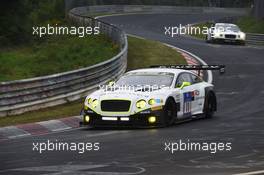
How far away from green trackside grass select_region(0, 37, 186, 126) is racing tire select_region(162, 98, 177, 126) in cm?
336

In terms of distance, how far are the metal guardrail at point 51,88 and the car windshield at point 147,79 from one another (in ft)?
9.84

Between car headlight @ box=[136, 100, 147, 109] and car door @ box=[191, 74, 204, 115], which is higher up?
car headlight @ box=[136, 100, 147, 109]

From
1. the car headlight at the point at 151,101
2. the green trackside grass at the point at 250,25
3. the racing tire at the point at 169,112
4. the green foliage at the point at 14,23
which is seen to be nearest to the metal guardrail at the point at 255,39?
the green trackside grass at the point at 250,25

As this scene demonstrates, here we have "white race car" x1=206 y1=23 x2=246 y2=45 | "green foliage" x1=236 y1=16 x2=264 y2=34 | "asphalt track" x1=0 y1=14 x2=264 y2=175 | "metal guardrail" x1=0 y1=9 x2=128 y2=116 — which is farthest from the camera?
"green foliage" x1=236 y1=16 x2=264 y2=34

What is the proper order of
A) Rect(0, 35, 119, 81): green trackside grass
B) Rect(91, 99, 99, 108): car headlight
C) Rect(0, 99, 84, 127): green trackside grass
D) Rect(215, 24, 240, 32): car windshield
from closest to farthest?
Rect(91, 99, 99, 108): car headlight → Rect(0, 99, 84, 127): green trackside grass → Rect(0, 35, 119, 81): green trackside grass → Rect(215, 24, 240, 32): car windshield

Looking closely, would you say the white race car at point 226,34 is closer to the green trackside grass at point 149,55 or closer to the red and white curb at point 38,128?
the green trackside grass at point 149,55

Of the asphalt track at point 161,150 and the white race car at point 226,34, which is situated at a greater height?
the asphalt track at point 161,150

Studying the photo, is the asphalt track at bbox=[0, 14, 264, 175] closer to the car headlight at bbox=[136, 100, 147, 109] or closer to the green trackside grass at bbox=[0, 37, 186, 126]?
the car headlight at bbox=[136, 100, 147, 109]

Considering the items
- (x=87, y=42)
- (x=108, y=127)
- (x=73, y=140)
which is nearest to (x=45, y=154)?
(x=73, y=140)

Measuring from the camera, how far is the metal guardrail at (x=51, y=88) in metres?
18.8

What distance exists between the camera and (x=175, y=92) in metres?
16.7

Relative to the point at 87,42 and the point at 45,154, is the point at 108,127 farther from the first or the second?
the point at 87,42

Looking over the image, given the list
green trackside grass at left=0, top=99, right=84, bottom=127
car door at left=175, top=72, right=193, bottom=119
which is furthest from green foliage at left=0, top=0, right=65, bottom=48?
car door at left=175, top=72, right=193, bottom=119

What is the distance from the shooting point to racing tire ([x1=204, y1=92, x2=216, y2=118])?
60.2 feet
